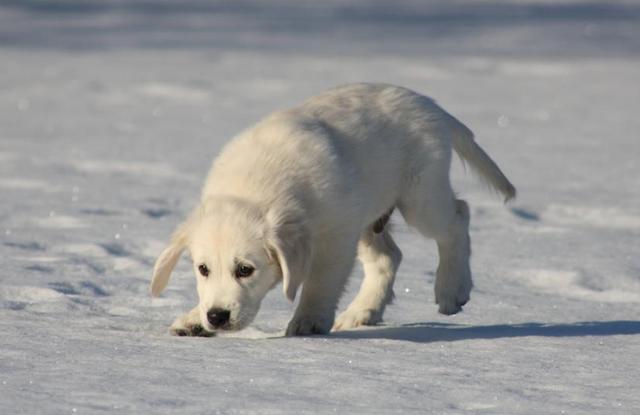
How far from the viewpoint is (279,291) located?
19.5 ft

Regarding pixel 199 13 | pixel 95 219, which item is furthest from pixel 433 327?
pixel 199 13

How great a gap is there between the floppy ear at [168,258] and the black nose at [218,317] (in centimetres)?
35

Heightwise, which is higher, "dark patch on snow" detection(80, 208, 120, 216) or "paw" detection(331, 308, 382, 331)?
"paw" detection(331, 308, 382, 331)

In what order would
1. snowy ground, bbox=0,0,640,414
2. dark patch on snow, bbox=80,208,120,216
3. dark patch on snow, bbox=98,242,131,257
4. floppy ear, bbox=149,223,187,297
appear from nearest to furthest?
snowy ground, bbox=0,0,640,414 < floppy ear, bbox=149,223,187,297 < dark patch on snow, bbox=98,242,131,257 < dark patch on snow, bbox=80,208,120,216

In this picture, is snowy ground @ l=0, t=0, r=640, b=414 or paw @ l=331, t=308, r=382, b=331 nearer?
snowy ground @ l=0, t=0, r=640, b=414

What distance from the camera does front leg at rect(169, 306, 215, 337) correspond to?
4883 millimetres

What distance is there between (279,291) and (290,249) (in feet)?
4.34

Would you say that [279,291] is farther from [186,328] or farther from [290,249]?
[290,249]

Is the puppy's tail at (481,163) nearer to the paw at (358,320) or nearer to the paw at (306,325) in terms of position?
the paw at (358,320)

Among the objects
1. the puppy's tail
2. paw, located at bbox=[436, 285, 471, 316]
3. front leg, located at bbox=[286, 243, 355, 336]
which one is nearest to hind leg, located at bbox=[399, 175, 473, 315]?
paw, located at bbox=[436, 285, 471, 316]

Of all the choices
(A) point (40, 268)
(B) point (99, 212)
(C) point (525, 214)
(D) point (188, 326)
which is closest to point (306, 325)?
(D) point (188, 326)

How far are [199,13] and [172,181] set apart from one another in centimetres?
1601

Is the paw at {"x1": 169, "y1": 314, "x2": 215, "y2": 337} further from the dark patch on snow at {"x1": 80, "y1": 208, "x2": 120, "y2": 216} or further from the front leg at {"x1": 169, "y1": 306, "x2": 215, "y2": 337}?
the dark patch on snow at {"x1": 80, "y1": 208, "x2": 120, "y2": 216}

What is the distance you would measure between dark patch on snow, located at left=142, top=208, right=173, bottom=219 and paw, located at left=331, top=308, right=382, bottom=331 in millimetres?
2566
